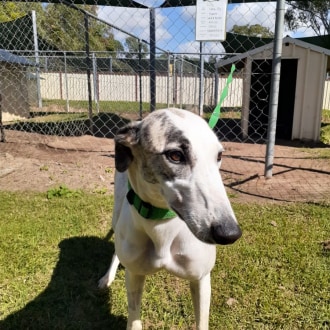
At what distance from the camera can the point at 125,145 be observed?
4.75 feet

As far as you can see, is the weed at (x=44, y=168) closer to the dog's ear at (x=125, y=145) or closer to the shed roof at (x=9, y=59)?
the dog's ear at (x=125, y=145)

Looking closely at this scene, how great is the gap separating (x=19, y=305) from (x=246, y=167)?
344 cm

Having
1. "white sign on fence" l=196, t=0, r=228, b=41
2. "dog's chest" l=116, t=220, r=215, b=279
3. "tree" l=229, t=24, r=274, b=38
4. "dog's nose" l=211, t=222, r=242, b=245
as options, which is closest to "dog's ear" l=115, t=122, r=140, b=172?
"dog's chest" l=116, t=220, r=215, b=279

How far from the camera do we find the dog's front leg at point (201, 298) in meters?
Answer: 1.73

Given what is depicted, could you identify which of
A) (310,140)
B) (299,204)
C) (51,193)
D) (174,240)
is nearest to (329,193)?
(299,204)

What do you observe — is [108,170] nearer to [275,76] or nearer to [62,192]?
[62,192]

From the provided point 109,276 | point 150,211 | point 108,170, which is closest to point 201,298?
point 150,211

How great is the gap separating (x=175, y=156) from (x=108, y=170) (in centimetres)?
355

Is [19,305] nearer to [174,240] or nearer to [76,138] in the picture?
[174,240]

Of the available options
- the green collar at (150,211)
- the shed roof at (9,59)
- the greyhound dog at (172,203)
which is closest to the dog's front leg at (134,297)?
the greyhound dog at (172,203)

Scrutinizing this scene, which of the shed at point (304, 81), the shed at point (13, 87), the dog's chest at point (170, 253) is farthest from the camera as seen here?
the shed at point (13, 87)

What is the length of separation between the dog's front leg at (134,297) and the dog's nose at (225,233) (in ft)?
2.83

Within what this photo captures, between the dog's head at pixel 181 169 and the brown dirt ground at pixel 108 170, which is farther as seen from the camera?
the brown dirt ground at pixel 108 170

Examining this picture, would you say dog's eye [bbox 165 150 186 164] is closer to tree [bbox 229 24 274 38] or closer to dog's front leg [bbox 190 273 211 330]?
dog's front leg [bbox 190 273 211 330]
